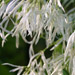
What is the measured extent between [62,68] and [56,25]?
0.17m

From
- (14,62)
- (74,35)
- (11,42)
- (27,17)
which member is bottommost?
(14,62)

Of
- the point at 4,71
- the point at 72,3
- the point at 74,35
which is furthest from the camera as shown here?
the point at 4,71

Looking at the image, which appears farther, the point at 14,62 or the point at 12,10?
the point at 14,62

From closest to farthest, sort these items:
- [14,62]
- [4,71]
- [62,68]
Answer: [62,68] → [4,71] → [14,62]

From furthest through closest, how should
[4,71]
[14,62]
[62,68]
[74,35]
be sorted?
1. [14,62]
2. [4,71]
3. [62,68]
4. [74,35]

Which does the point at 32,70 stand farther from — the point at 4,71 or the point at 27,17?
the point at 4,71

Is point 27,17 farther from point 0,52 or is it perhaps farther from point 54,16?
point 0,52

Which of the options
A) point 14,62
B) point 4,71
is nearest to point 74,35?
point 4,71

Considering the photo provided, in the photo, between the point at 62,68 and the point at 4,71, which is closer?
the point at 62,68

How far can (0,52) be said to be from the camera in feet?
6.67

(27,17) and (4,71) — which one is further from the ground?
(27,17)

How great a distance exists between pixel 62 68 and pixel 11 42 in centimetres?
113

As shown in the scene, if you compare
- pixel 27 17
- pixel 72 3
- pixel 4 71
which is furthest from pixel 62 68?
pixel 4 71

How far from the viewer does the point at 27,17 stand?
848mm
